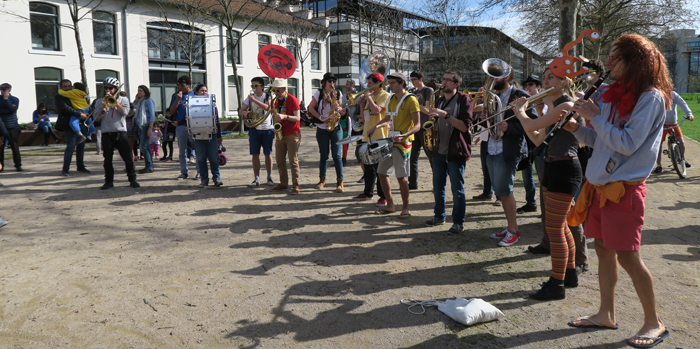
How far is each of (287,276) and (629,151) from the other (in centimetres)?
296

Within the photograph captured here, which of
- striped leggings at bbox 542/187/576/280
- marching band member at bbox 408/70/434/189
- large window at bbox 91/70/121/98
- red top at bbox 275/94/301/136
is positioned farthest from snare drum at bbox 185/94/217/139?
large window at bbox 91/70/121/98

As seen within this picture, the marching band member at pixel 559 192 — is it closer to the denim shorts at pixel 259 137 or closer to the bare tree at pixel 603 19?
the denim shorts at pixel 259 137

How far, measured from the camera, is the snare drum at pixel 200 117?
8477mm

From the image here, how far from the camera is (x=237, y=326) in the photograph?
3.50m

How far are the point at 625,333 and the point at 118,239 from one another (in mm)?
5193

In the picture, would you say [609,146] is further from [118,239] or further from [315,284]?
[118,239]

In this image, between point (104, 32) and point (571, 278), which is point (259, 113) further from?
point (104, 32)

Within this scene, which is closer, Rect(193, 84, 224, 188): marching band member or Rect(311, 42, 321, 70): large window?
Rect(193, 84, 224, 188): marching band member

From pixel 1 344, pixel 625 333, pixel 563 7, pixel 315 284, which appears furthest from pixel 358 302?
pixel 563 7

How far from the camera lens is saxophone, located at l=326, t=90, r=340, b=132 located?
8264 millimetres

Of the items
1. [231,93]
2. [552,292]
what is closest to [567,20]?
[552,292]

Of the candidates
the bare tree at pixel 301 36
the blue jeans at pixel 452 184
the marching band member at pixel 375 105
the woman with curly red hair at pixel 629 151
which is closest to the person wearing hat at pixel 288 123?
the marching band member at pixel 375 105

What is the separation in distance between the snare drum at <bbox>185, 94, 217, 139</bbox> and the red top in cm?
→ 123

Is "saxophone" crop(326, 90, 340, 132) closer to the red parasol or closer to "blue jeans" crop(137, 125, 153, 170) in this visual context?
the red parasol
